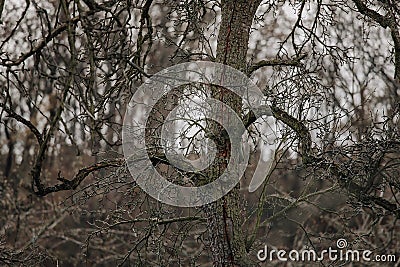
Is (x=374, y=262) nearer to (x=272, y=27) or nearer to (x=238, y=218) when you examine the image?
(x=272, y=27)

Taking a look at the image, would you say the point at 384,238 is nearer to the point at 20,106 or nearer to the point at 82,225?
the point at 82,225

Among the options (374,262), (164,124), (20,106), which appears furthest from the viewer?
(20,106)

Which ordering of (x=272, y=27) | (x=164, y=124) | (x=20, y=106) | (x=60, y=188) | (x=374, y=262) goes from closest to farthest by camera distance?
(x=164, y=124) → (x=60, y=188) → (x=374, y=262) → (x=272, y=27) → (x=20, y=106)

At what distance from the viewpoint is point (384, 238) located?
11.9 metres

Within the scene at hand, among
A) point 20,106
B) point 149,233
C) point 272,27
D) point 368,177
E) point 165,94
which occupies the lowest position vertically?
point 149,233

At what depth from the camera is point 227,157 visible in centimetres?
573

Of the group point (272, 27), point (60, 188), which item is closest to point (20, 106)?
point (272, 27)

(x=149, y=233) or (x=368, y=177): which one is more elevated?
(x=368, y=177)

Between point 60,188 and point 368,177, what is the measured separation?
2.57 metres

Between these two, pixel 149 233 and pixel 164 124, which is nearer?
pixel 164 124

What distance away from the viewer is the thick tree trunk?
571 cm

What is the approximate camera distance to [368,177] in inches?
225

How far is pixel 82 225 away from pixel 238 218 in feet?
28.1

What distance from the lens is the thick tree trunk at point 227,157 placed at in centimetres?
571
